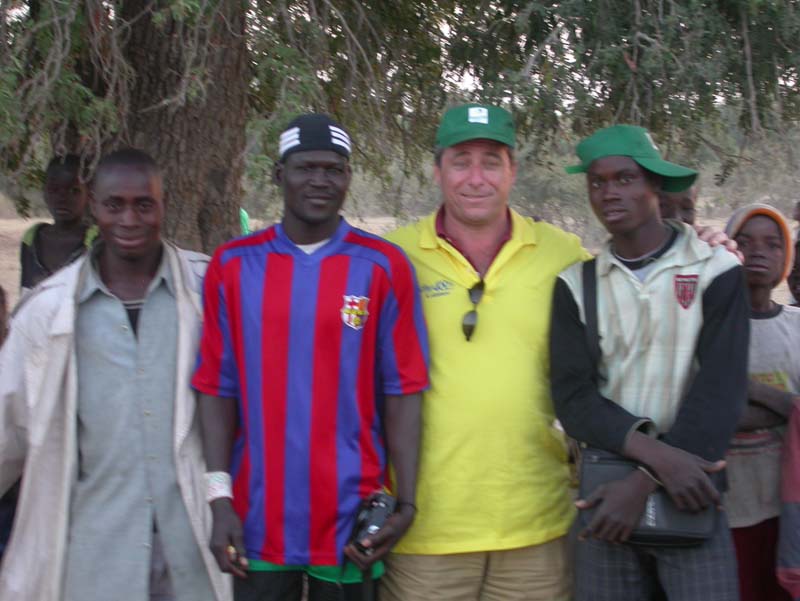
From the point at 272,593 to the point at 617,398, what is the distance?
3.99 ft

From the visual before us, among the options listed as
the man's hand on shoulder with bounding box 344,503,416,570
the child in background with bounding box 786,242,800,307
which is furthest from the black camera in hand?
the child in background with bounding box 786,242,800,307

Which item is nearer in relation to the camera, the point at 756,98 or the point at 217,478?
the point at 217,478

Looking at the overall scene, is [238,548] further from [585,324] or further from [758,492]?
[758,492]

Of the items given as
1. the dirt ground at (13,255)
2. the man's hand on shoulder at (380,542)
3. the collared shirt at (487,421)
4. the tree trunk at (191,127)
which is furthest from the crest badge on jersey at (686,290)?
the dirt ground at (13,255)

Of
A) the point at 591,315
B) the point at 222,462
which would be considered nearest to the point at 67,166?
the point at 222,462

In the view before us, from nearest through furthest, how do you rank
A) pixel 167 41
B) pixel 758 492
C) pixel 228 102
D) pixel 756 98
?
pixel 758 492 → pixel 756 98 → pixel 167 41 → pixel 228 102

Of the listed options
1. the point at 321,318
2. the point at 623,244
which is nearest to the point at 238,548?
the point at 321,318

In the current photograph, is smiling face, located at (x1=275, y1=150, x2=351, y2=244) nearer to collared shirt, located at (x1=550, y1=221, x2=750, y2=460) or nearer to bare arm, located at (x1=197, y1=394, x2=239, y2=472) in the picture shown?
bare arm, located at (x1=197, y1=394, x2=239, y2=472)

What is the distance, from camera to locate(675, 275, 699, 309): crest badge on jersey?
284 centimetres

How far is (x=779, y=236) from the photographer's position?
3.44 meters

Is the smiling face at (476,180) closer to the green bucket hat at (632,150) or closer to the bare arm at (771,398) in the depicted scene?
the green bucket hat at (632,150)

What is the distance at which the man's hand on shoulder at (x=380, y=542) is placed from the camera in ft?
9.32

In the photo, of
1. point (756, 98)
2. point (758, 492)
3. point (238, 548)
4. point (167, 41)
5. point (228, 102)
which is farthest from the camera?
point (228, 102)

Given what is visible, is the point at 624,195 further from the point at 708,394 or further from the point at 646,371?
the point at 708,394
